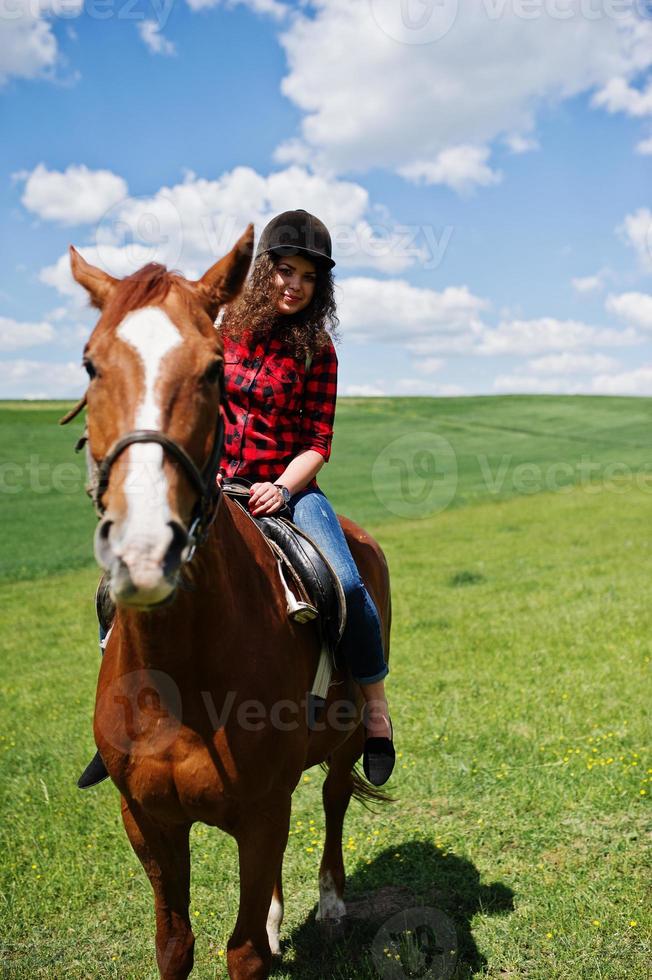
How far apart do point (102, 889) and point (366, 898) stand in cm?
181

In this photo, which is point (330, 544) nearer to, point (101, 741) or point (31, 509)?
point (101, 741)

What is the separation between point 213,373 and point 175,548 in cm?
72

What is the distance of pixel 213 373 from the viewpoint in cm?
258

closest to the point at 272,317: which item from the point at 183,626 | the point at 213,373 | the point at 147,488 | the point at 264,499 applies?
the point at 264,499

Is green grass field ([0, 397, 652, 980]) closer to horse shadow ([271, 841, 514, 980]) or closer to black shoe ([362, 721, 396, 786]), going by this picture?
horse shadow ([271, 841, 514, 980])

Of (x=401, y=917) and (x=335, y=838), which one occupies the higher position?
(x=335, y=838)

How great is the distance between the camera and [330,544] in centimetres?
409

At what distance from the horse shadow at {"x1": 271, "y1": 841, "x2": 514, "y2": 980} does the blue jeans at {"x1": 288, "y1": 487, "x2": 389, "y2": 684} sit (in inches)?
66.0

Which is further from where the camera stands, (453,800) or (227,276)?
(453,800)

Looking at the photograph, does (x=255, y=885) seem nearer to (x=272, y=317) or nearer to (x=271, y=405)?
(x=271, y=405)

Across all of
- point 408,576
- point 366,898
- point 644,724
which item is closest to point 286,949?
point 366,898

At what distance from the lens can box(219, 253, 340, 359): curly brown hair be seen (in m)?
4.03

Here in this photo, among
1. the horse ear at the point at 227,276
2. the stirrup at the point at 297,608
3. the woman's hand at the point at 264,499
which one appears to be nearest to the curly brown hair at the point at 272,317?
the woman's hand at the point at 264,499

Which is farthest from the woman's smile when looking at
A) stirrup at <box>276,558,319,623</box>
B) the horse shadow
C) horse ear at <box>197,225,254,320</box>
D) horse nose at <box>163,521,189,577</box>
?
the horse shadow
